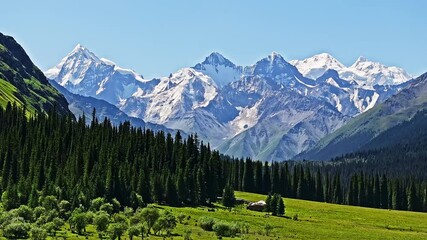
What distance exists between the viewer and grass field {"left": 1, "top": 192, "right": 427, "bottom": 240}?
115 meters

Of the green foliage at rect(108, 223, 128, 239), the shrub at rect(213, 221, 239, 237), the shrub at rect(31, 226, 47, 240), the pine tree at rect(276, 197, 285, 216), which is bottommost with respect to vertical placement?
the shrub at rect(31, 226, 47, 240)

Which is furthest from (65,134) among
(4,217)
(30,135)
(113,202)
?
(4,217)

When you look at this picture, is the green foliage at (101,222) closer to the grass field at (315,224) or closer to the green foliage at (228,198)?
the grass field at (315,224)

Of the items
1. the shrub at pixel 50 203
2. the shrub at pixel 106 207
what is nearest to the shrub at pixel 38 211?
the shrub at pixel 50 203

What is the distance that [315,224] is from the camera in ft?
443

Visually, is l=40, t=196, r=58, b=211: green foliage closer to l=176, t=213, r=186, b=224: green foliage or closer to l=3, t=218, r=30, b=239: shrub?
l=3, t=218, r=30, b=239: shrub

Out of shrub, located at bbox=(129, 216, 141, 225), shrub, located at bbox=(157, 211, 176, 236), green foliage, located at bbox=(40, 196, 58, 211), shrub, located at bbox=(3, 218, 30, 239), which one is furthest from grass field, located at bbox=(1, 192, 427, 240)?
green foliage, located at bbox=(40, 196, 58, 211)

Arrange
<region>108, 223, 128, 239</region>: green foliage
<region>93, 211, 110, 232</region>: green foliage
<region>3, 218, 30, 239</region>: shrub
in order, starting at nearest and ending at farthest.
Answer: <region>3, 218, 30, 239</region>: shrub < <region>108, 223, 128, 239</region>: green foliage < <region>93, 211, 110, 232</region>: green foliage

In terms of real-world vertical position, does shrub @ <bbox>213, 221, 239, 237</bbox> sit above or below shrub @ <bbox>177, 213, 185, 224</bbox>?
below

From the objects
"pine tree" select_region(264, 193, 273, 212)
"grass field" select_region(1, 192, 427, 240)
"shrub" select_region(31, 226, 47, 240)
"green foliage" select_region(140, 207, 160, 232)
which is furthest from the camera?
"pine tree" select_region(264, 193, 273, 212)

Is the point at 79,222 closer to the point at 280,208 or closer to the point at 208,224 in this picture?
the point at 208,224

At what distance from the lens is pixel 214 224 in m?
115

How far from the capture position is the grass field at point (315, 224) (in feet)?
376

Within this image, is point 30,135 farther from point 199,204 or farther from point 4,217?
point 4,217
